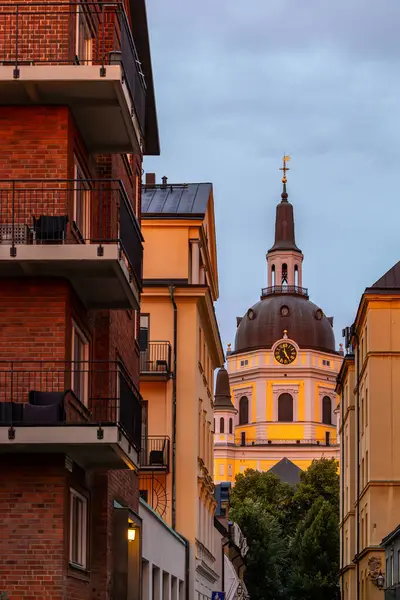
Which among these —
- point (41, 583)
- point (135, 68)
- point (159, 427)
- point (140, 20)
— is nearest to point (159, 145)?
point (140, 20)

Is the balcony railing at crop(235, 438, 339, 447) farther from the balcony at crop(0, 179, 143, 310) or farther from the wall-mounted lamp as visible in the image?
the balcony at crop(0, 179, 143, 310)

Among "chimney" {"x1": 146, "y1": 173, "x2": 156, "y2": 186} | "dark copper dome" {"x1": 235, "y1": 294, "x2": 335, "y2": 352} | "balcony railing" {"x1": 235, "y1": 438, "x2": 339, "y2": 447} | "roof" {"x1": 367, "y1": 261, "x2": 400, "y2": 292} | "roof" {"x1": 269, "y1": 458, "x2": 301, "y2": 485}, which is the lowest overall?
"roof" {"x1": 367, "y1": 261, "x2": 400, "y2": 292}

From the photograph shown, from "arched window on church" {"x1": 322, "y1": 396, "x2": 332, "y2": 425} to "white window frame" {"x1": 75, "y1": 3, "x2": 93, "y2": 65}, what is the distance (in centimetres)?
15774

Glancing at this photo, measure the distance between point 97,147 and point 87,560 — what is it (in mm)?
5034

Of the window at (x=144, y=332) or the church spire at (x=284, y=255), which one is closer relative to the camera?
the window at (x=144, y=332)

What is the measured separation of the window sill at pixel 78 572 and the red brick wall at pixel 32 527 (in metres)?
0.83

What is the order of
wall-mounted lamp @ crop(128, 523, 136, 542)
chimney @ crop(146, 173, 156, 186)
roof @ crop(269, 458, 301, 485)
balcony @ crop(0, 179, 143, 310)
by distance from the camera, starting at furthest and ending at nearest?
roof @ crop(269, 458, 301, 485)
chimney @ crop(146, 173, 156, 186)
wall-mounted lamp @ crop(128, 523, 136, 542)
balcony @ crop(0, 179, 143, 310)

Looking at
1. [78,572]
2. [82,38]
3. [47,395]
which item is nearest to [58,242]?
[47,395]

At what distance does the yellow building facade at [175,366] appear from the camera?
37.7 m

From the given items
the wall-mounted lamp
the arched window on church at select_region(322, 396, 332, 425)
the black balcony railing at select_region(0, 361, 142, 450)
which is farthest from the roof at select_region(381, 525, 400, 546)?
the arched window on church at select_region(322, 396, 332, 425)

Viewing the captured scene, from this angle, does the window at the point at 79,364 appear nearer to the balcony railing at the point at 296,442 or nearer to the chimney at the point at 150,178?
the chimney at the point at 150,178

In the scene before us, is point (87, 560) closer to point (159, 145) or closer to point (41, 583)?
point (41, 583)

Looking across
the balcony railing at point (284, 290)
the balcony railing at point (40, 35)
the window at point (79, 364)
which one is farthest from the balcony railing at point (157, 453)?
the balcony railing at point (284, 290)

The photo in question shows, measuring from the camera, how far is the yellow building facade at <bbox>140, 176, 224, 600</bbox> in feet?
124
